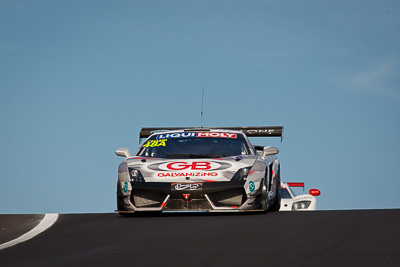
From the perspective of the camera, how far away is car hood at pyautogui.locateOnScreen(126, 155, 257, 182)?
10.9 m

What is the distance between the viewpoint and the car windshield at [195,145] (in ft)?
Answer: 40.2

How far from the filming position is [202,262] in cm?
604

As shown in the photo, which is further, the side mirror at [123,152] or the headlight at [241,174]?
the side mirror at [123,152]

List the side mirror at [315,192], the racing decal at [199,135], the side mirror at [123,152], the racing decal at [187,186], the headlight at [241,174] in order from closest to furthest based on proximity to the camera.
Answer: the racing decal at [187,186]
the headlight at [241,174]
the side mirror at [123,152]
the racing decal at [199,135]
the side mirror at [315,192]

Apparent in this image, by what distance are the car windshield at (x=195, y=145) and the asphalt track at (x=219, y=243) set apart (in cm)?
248

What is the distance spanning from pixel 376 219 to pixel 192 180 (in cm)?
264

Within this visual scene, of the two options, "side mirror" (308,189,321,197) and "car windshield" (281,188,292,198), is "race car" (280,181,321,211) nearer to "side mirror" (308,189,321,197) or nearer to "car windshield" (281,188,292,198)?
"car windshield" (281,188,292,198)

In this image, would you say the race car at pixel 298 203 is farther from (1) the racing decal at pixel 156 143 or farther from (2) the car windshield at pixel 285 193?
(1) the racing decal at pixel 156 143

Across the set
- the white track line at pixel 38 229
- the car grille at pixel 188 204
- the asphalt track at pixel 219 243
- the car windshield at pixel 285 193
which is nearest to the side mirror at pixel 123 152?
the white track line at pixel 38 229

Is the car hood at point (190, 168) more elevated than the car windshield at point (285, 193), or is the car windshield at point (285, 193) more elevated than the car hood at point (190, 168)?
the car hood at point (190, 168)

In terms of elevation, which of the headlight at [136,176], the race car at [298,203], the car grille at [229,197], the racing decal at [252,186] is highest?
the headlight at [136,176]

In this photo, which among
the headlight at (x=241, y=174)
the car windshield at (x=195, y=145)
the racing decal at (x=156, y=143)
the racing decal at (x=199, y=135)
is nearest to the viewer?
the headlight at (x=241, y=174)

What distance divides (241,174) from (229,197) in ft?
1.18

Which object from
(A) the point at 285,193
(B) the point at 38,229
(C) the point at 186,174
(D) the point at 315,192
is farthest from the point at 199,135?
(A) the point at 285,193
